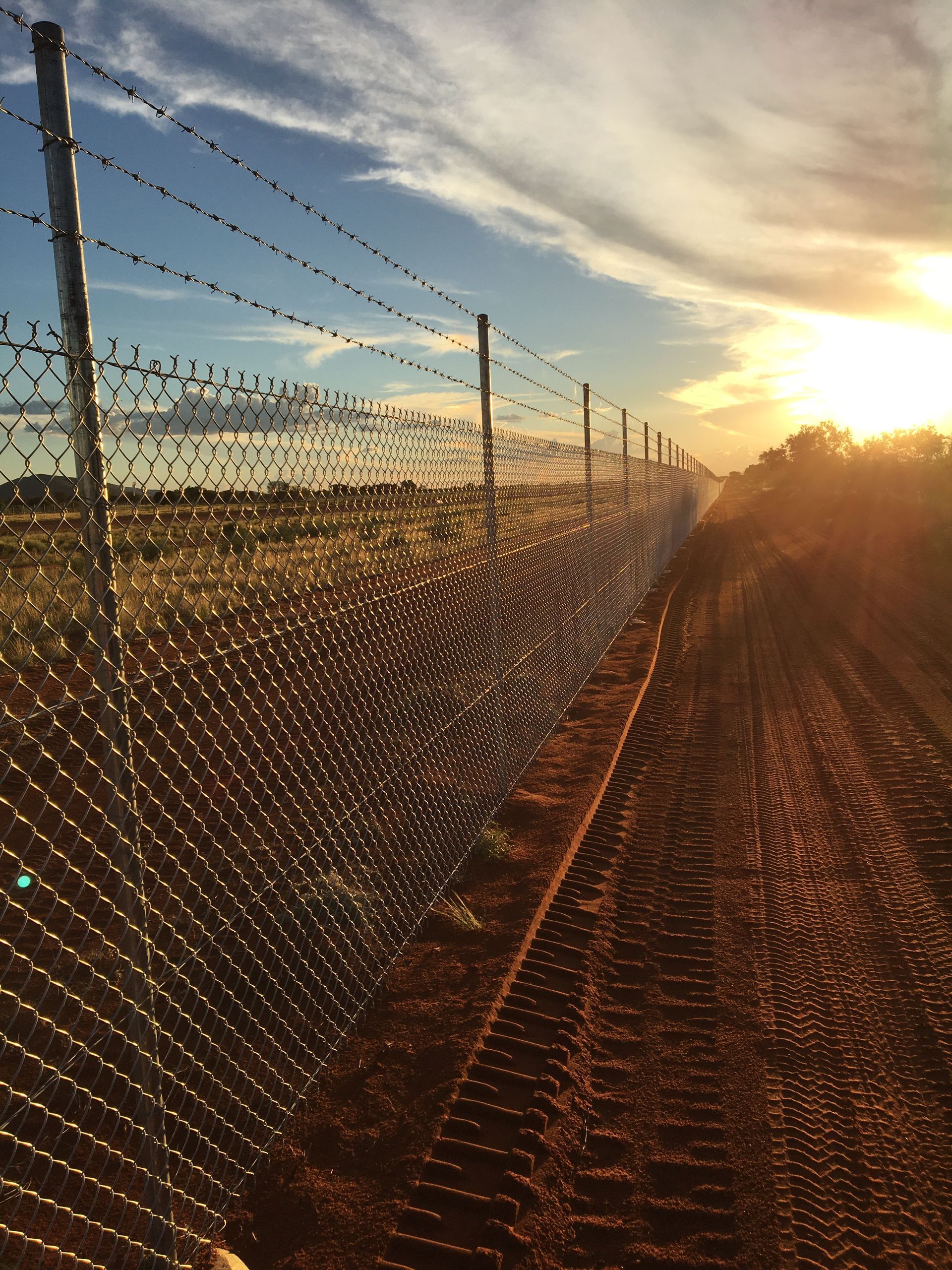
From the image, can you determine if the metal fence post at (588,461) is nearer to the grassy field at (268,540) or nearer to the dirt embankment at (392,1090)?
the grassy field at (268,540)

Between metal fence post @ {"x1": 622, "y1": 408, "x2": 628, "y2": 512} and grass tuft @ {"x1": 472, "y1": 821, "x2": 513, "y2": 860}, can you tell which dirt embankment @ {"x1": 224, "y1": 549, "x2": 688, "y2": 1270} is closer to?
grass tuft @ {"x1": 472, "y1": 821, "x2": 513, "y2": 860}

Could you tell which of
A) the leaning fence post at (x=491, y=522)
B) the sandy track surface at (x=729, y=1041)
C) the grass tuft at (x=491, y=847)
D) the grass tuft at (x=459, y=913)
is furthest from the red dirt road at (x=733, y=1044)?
the leaning fence post at (x=491, y=522)

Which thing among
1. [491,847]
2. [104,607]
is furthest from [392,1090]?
[104,607]

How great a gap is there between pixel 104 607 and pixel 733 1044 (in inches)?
127

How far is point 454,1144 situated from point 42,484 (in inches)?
107

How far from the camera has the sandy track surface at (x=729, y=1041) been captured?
2740mm

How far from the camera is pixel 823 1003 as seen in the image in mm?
3842

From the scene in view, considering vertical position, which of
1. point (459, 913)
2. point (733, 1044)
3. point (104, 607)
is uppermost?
point (104, 607)

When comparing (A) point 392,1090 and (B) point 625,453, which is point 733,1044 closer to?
(A) point 392,1090

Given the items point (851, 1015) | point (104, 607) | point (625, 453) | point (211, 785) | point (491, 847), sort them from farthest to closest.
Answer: point (625, 453) → point (211, 785) → point (491, 847) → point (851, 1015) → point (104, 607)

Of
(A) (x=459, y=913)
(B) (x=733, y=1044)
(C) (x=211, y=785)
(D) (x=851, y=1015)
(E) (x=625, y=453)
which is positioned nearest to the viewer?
(B) (x=733, y=1044)

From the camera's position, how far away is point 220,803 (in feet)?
20.5

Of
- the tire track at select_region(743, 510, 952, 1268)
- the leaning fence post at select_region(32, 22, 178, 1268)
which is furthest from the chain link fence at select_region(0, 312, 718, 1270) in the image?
the tire track at select_region(743, 510, 952, 1268)

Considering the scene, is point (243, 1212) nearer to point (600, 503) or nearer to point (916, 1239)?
point (916, 1239)
